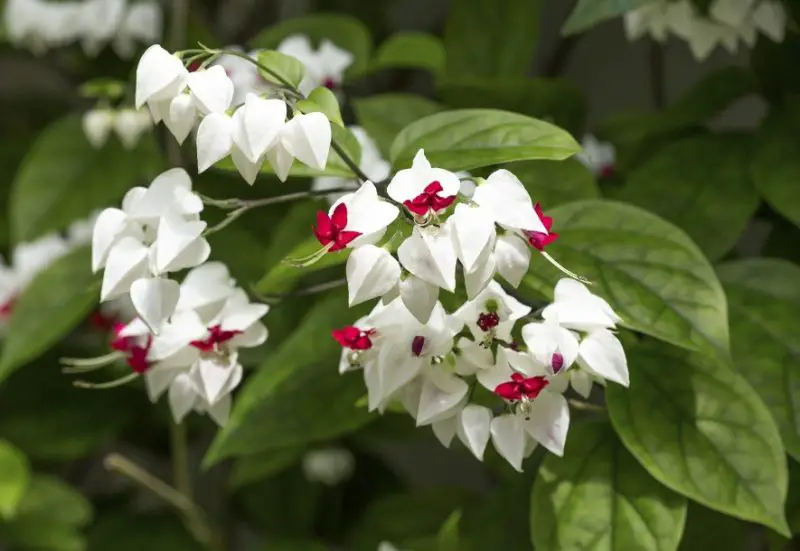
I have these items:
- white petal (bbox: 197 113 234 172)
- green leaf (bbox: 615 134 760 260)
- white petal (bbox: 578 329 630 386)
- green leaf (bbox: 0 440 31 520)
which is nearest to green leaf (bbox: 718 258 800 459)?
green leaf (bbox: 615 134 760 260)

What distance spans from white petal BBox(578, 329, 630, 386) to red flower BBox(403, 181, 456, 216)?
13 centimetres

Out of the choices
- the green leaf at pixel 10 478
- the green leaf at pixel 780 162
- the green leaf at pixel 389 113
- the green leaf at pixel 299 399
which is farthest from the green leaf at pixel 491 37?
the green leaf at pixel 10 478

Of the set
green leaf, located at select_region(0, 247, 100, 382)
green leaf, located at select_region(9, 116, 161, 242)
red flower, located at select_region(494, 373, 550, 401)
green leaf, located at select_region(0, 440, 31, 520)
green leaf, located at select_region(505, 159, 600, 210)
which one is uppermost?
green leaf, located at select_region(505, 159, 600, 210)

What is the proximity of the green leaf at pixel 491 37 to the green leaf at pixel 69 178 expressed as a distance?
37 centimetres

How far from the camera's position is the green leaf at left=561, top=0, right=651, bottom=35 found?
0.66m

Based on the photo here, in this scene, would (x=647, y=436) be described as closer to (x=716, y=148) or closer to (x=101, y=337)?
(x=716, y=148)

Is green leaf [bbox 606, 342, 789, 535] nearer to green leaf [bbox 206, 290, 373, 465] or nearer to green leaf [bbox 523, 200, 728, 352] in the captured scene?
green leaf [bbox 523, 200, 728, 352]

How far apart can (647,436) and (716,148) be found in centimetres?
32

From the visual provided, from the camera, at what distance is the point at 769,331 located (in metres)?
0.67

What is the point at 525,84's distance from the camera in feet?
2.71

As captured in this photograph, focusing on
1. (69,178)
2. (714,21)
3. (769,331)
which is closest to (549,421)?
(769,331)

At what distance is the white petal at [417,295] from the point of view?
0.46m

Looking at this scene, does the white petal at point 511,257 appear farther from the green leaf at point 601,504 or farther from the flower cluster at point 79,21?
the flower cluster at point 79,21

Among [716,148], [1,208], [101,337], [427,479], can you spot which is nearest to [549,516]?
[716,148]
